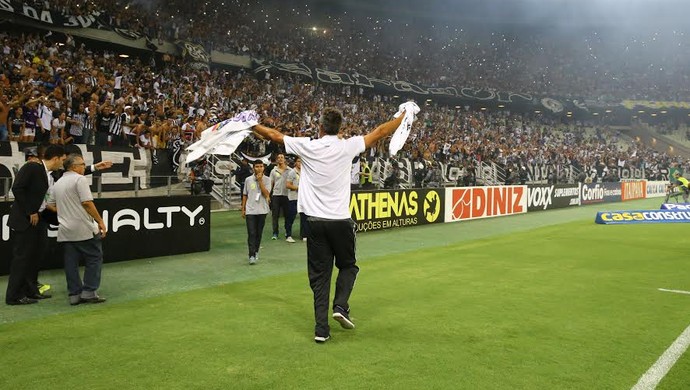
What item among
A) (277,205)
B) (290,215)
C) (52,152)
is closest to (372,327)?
(52,152)

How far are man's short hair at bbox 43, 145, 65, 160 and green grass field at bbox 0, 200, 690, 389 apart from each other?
74.1 inches

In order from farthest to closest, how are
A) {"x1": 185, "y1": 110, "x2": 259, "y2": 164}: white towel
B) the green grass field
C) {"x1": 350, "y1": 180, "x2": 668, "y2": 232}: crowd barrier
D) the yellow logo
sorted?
the yellow logo, {"x1": 350, "y1": 180, "x2": 668, "y2": 232}: crowd barrier, {"x1": 185, "y1": 110, "x2": 259, "y2": 164}: white towel, the green grass field

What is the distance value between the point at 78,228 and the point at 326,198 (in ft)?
11.3

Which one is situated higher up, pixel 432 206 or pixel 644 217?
pixel 432 206

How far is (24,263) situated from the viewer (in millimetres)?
6641

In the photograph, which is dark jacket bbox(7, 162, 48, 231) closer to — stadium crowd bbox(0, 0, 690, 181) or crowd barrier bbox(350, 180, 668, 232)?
stadium crowd bbox(0, 0, 690, 181)

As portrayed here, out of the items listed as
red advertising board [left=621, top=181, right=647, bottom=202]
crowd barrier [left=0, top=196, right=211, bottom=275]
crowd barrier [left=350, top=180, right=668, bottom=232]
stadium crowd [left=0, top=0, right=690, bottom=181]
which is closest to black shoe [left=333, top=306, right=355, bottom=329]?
crowd barrier [left=0, top=196, right=211, bottom=275]

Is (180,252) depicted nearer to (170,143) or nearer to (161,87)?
(170,143)

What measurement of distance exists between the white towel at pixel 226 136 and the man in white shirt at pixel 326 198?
112 millimetres

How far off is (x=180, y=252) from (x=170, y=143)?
291 inches

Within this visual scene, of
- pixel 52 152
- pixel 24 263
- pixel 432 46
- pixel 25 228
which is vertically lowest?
pixel 24 263

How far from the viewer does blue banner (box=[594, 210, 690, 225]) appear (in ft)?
55.4

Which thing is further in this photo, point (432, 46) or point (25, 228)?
point (432, 46)

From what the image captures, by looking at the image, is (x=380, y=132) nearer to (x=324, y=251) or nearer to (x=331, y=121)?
(x=331, y=121)
